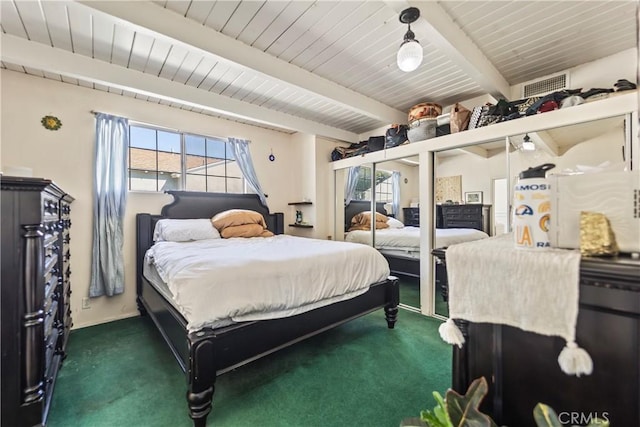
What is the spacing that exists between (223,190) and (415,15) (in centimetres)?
314

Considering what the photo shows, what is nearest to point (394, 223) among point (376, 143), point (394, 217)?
point (394, 217)

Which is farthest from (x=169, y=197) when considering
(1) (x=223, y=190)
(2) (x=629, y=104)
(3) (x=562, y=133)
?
(2) (x=629, y=104)

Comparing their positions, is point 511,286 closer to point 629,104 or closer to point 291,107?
point 629,104

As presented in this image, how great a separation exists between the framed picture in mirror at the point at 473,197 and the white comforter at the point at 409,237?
0.30 m

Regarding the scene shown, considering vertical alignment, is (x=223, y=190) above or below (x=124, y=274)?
above

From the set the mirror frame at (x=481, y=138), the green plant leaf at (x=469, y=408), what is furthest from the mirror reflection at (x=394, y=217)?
the green plant leaf at (x=469, y=408)

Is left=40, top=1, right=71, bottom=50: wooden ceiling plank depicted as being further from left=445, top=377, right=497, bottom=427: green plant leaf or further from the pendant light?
left=445, top=377, right=497, bottom=427: green plant leaf

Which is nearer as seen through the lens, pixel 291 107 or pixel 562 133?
pixel 562 133

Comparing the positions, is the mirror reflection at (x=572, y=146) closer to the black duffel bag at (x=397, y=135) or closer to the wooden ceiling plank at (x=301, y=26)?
the black duffel bag at (x=397, y=135)

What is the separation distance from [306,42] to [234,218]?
218 cm

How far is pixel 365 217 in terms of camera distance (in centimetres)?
388

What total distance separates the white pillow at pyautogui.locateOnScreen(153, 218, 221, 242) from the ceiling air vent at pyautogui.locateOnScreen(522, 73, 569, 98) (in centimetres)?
381

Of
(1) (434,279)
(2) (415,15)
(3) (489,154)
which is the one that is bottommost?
(1) (434,279)

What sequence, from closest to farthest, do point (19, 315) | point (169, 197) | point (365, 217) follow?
1. point (19, 315)
2. point (169, 197)
3. point (365, 217)
